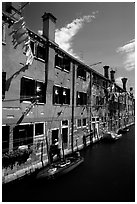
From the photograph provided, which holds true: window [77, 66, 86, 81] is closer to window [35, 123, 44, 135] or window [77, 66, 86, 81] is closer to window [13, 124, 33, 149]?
window [35, 123, 44, 135]

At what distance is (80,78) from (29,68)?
Answer: 32.4 feet

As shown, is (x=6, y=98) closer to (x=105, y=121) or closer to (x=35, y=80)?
(x=35, y=80)

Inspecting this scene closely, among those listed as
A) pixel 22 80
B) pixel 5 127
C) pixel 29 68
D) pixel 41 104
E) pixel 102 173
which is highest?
pixel 29 68

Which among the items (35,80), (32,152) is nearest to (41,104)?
(35,80)

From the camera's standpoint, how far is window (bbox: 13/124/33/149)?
11.4m

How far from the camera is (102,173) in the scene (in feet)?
43.9

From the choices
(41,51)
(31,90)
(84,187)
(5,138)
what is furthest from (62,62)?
(84,187)

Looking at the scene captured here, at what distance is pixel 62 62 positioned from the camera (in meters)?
17.4

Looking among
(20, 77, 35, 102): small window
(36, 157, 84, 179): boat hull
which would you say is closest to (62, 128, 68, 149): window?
(36, 157, 84, 179): boat hull

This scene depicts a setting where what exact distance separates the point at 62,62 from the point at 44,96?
5125 millimetres

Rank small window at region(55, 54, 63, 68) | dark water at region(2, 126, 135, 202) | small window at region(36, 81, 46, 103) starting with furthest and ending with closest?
small window at region(55, 54, 63, 68), small window at region(36, 81, 46, 103), dark water at region(2, 126, 135, 202)

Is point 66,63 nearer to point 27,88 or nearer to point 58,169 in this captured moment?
point 27,88

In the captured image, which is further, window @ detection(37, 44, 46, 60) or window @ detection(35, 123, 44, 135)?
window @ detection(37, 44, 46, 60)

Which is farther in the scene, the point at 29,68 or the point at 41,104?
the point at 41,104
